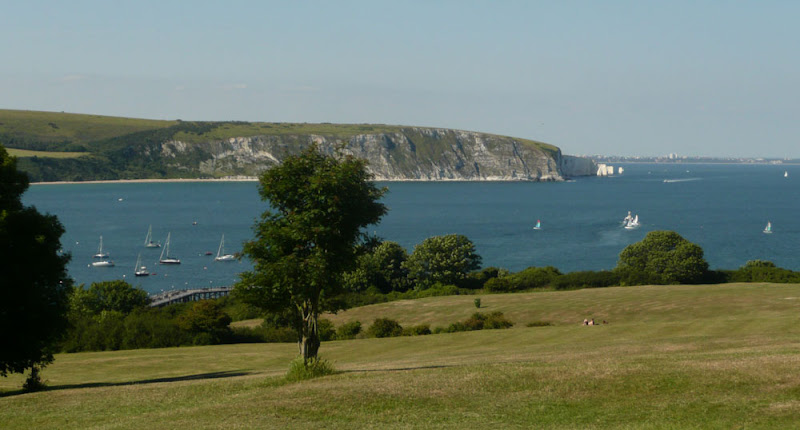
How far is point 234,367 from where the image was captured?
4016 centimetres

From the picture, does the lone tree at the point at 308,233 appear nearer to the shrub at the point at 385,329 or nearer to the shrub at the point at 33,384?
the shrub at the point at 33,384

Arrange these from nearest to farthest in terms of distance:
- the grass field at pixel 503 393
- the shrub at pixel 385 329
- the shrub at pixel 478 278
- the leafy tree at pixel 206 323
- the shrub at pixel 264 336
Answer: the grass field at pixel 503 393 → the shrub at pixel 385 329 → the leafy tree at pixel 206 323 → the shrub at pixel 264 336 → the shrub at pixel 478 278

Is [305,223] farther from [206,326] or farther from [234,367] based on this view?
[206,326]

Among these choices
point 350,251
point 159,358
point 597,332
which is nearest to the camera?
point 350,251

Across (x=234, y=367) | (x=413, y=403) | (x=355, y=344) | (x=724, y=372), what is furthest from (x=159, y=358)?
(x=724, y=372)

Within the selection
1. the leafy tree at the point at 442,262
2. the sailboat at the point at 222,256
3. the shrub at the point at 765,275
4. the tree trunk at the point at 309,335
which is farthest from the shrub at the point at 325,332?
the sailboat at the point at 222,256

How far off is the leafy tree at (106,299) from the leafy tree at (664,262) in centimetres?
6001

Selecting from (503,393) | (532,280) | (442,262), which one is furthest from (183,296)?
(503,393)

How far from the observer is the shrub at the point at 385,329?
199 ft

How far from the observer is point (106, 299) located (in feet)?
280

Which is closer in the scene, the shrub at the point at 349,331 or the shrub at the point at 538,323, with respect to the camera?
the shrub at the point at 538,323

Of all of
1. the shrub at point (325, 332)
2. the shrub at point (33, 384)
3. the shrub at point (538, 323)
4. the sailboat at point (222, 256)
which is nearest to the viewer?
the shrub at point (33, 384)

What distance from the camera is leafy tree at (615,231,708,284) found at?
94.7 m

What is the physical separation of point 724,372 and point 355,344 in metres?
33.1
